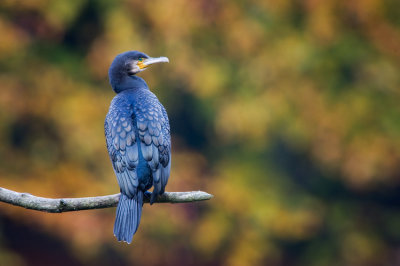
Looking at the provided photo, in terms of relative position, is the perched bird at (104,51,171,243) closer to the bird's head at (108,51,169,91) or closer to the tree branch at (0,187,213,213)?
the bird's head at (108,51,169,91)

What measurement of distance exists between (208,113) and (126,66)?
5.49 metres

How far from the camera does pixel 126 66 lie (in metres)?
3.11

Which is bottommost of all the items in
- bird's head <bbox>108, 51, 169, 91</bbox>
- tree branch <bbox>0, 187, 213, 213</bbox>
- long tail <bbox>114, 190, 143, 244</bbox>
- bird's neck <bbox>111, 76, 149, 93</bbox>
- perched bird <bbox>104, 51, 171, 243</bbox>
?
long tail <bbox>114, 190, 143, 244</bbox>

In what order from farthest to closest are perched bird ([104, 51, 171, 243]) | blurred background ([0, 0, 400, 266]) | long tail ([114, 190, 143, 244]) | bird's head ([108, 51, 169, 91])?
blurred background ([0, 0, 400, 266]) < bird's head ([108, 51, 169, 91]) < perched bird ([104, 51, 171, 243]) < long tail ([114, 190, 143, 244])

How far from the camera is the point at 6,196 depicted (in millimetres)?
2580

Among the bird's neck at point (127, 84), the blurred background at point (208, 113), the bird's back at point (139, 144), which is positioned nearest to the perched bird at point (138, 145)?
the bird's back at point (139, 144)

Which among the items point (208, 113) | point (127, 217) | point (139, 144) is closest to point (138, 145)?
point (139, 144)

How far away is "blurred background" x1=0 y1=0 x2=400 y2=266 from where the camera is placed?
7676 millimetres

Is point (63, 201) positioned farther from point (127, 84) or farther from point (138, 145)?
point (127, 84)

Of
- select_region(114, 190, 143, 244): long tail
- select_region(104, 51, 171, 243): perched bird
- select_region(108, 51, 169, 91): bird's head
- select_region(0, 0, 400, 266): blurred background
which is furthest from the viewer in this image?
select_region(0, 0, 400, 266): blurred background

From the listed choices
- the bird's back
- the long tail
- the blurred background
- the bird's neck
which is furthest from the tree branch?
the blurred background

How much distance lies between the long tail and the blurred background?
482 cm

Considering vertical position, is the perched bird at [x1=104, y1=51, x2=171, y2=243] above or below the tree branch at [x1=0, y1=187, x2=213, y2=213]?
above

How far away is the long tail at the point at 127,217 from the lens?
8.18 feet
